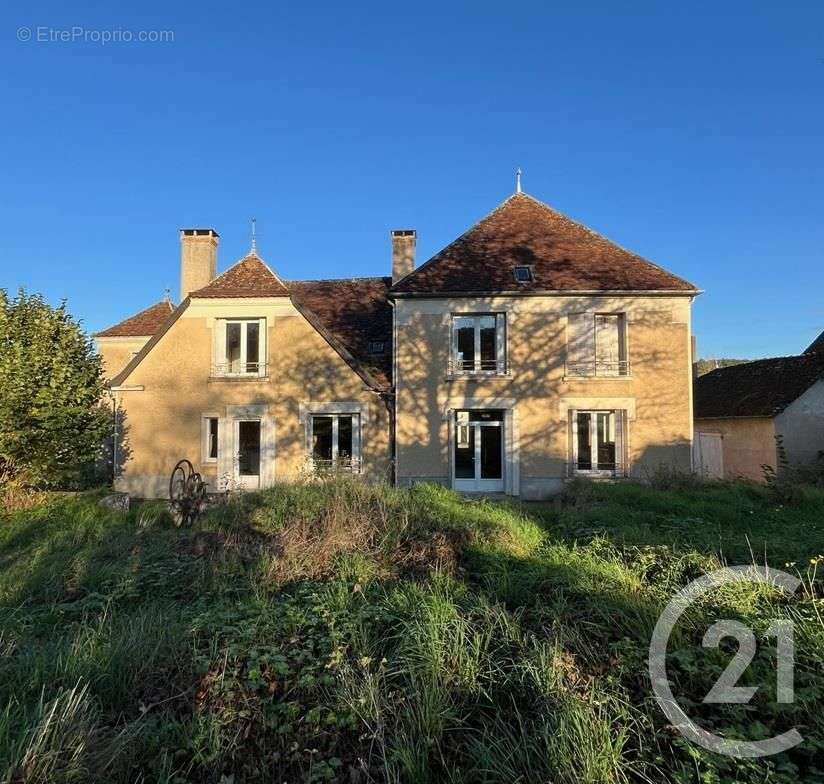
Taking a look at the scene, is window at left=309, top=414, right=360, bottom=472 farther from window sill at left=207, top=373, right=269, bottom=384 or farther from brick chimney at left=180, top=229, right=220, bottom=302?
brick chimney at left=180, top=229, right=220, bottom=302

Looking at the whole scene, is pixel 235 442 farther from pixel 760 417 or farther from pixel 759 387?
pixel 759 387

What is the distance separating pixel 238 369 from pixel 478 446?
7.12m

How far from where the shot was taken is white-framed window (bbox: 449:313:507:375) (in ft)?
49.1

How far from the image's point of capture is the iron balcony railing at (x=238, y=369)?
1512 centimetres

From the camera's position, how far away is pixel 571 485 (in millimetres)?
13500

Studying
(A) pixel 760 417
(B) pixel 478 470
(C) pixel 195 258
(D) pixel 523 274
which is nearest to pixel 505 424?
(B) pixel 478 470

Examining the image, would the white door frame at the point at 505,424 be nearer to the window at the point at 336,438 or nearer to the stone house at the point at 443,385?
the stone house at the point at 443,385

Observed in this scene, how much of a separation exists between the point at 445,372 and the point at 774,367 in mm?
13464

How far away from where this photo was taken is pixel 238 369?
50.2ft

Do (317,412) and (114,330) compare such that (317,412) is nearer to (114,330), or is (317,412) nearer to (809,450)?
(114,330)

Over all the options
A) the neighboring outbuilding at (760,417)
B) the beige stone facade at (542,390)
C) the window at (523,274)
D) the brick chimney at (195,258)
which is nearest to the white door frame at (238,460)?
the beige stone facade at (542,390)

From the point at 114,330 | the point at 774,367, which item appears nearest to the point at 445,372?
the point at 774,367

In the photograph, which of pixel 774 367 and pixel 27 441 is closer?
pixel 27 441

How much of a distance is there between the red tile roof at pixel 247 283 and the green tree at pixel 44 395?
3.77 m
